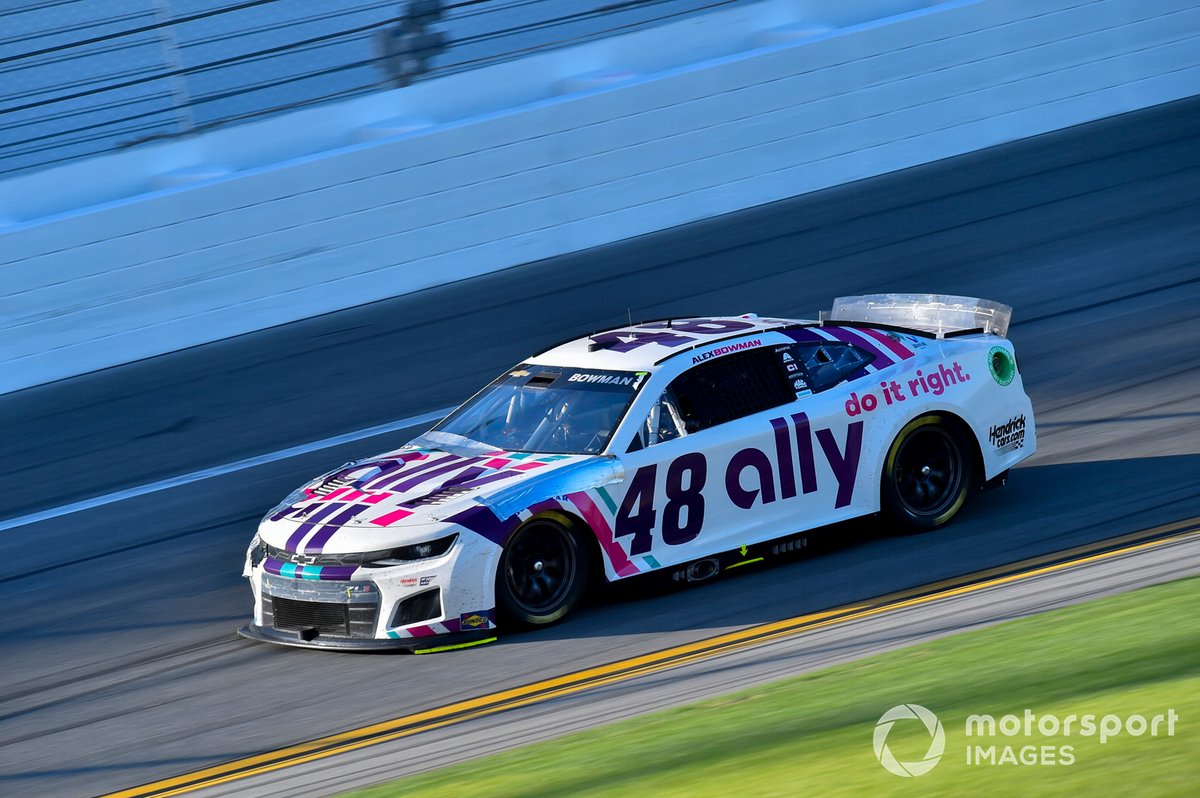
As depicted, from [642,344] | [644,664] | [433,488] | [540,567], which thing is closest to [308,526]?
[433,488]

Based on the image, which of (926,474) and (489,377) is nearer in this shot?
(926,474)

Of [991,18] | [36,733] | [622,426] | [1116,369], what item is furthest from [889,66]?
[36,733]

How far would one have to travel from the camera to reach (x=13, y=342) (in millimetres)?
14109

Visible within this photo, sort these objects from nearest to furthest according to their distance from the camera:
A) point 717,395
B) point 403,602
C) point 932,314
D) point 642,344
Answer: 1. point 403,602
2. point 717,395
3. point 642,344
4. point 932,314

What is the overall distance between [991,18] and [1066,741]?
15272 mm

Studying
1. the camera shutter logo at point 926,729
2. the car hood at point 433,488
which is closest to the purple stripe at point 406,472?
the car hood at point 433,488

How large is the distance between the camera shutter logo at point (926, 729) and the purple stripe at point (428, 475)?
123 inches

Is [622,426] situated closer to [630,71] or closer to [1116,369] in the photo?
[1116,369]

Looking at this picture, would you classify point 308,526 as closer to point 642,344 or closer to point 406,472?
point 406,472

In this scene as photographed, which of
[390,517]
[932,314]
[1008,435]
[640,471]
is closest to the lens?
[390,517]

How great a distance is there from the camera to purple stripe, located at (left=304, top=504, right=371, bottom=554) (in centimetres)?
771

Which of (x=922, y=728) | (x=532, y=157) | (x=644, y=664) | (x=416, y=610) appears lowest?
(x=644, y=664)

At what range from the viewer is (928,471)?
9195 mm

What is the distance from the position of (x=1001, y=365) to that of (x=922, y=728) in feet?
14.9
